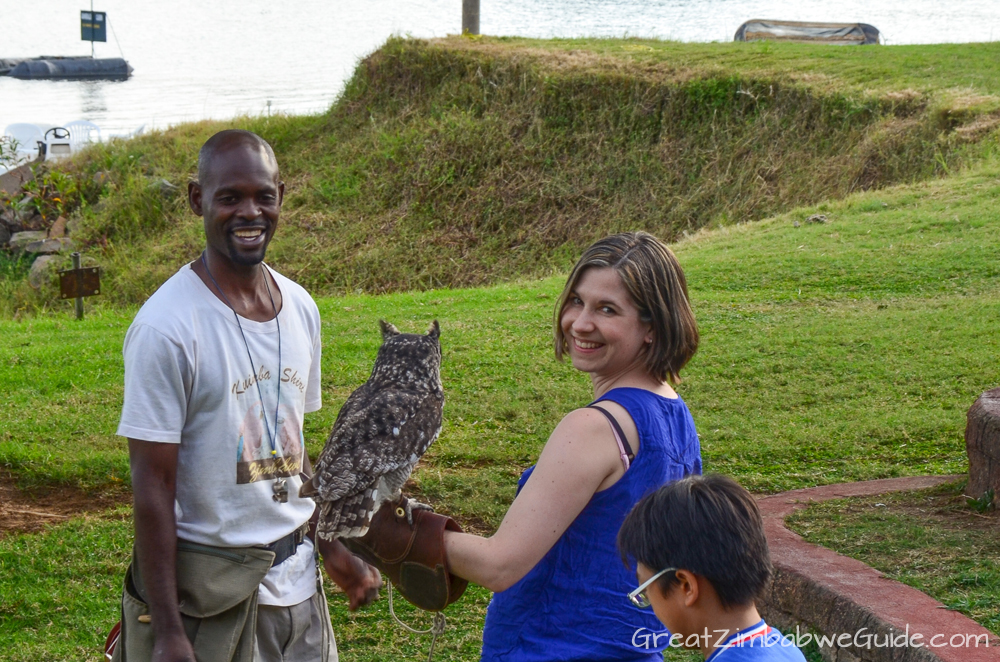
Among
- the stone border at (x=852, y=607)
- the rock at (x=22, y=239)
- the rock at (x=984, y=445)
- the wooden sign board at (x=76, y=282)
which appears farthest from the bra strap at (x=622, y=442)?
the rock at (x=22, y=239)

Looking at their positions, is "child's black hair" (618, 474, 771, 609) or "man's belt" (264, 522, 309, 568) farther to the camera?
"man's belt" (264, 522, 309, 568)

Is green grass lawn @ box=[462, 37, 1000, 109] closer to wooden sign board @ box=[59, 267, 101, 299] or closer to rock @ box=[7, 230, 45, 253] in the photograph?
rock @ box=[7, 230, 45, 253]

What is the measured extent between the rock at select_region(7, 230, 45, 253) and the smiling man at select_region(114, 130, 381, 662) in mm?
16079

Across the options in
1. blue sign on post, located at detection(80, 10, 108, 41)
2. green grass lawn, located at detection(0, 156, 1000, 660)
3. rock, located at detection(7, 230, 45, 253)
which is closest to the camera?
green grass lawn, located at detection(0, 156, 1000, 660)

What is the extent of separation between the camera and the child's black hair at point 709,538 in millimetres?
1732

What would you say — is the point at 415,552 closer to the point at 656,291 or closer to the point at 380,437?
the point at 380,437

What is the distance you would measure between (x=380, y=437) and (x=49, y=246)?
1556 centimetres

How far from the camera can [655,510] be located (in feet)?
5.84

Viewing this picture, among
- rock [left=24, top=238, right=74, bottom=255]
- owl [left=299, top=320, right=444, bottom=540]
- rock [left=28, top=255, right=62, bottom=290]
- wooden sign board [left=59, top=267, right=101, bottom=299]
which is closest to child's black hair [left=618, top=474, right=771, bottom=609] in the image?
owl [left=299, top=320, right=444, bottom=540]

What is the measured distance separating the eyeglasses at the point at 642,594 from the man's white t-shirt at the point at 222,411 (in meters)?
0.94

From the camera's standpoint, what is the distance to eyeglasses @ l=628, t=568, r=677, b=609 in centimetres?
177

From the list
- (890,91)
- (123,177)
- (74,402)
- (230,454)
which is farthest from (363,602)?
(123,177)

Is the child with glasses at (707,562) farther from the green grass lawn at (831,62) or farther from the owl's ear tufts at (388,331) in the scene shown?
the green grass lawn at (831,62)

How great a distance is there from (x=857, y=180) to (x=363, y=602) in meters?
12.5
